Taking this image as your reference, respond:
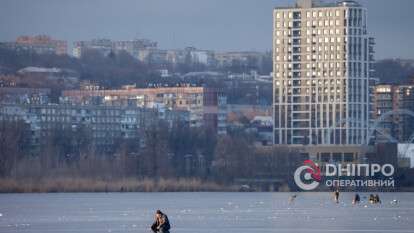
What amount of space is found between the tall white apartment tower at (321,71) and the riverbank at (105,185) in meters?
53.0

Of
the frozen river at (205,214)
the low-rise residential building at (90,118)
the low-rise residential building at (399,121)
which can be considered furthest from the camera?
the low-rise residential building at (399,121)

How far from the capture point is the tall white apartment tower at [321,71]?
191000 mm

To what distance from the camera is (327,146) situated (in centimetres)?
16625

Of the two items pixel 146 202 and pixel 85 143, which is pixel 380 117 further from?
pixel 146 202

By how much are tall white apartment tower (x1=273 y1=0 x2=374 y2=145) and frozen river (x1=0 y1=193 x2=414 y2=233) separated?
76.6m

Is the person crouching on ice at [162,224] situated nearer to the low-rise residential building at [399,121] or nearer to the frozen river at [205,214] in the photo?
the frozen river at [205,214]

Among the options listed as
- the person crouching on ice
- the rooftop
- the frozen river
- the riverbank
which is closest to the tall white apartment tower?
the rooftop

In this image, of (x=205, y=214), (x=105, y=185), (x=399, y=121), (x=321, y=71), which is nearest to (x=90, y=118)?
(x=321, y=71)

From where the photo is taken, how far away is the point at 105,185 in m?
131

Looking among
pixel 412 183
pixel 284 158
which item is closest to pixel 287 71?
pixel 284 158

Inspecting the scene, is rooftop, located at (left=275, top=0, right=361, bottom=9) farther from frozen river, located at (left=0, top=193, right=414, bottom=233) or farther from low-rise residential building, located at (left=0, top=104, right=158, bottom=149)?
frozen river, located at (left=0, top=193, right=414, bottom=233)

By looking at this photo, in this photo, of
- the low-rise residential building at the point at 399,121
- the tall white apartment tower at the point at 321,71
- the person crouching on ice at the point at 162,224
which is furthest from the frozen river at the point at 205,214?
the tall white apartment tower at the point at 321,71

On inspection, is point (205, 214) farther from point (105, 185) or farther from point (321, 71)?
point (321, 71)

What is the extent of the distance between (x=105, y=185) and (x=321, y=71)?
2694 inches
